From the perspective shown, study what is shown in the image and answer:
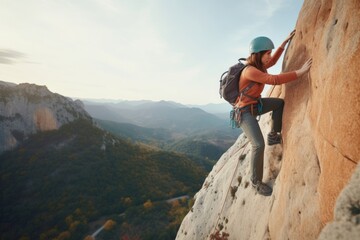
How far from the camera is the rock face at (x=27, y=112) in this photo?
96.3 m

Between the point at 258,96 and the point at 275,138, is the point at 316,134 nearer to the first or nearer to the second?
the point at 258,96

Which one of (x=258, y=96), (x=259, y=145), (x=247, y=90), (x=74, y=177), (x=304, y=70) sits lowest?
(x=74, y=177)

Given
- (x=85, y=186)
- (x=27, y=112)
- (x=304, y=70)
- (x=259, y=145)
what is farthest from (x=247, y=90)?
(x=27, y=112)

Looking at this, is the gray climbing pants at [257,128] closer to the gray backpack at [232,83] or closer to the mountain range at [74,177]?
the gray backpack at [232,83]

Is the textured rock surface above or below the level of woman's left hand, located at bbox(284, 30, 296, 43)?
below

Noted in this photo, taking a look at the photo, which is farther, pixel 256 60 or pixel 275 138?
pixel 275 138

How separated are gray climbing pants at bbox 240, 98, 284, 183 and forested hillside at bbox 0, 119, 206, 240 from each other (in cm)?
6681

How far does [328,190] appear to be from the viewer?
172 inches

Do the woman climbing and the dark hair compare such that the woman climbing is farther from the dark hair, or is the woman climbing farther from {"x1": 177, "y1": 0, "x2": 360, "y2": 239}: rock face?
{"x1": 177, "y1": 0, "x2": 360, "y2": 239}: rock face

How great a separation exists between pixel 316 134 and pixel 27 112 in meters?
120

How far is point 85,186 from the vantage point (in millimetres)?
87438

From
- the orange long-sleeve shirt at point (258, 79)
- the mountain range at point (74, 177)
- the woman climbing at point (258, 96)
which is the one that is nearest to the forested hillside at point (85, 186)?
the mountain range at point (74, 177)

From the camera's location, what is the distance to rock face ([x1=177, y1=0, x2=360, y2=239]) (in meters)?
3.78

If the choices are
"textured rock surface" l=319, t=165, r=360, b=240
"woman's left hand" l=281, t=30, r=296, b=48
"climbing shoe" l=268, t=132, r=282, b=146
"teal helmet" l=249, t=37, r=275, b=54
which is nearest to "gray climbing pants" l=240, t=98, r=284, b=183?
"climbing shoe" l=268, t=132, r=282, b=146
